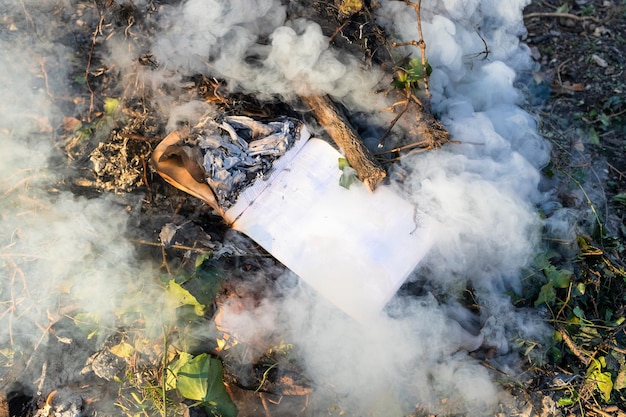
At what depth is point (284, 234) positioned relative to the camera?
10.0 feet

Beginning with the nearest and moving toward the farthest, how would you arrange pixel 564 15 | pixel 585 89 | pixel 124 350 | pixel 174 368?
pixel 174 368, pixel 124 350, pixel 585 89, pixel 564 15

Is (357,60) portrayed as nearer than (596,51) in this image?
Yes

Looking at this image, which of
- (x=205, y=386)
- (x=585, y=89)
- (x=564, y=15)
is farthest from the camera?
(x=564, y=15)

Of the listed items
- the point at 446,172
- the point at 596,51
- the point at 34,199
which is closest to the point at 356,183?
the point at 446,172

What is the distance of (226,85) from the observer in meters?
3.24

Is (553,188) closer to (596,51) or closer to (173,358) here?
(596,51)

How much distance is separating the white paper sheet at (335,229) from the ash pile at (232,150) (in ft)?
0.26

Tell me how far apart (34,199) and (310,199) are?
1728 millimetres

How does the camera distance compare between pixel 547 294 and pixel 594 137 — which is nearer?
pixel 547 294

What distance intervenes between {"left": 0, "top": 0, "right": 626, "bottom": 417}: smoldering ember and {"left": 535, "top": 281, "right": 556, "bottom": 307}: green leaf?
0.01m

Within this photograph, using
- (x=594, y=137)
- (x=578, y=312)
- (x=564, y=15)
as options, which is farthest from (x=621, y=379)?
(x=564, y=15)

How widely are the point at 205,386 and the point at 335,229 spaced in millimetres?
1149

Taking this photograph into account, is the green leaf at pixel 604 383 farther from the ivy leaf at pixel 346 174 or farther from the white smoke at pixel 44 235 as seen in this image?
the white smoke at pixel 44 235

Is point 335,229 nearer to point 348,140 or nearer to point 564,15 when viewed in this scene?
point 348,140
